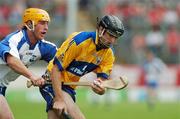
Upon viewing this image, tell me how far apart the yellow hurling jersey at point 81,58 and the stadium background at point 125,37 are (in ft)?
46.0

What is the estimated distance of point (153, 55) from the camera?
90.0 feet

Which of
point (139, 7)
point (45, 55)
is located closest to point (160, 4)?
point (139, 7)

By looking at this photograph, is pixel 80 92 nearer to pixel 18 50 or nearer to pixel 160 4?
pixel 160 4

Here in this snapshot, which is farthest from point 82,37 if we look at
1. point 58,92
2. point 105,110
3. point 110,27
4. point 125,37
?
point 125,37

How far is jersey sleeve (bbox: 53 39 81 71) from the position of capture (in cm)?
1074

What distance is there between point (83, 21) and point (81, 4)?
2.44 ft

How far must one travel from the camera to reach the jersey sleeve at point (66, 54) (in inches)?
423

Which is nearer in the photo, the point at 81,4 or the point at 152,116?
the point at 152,116

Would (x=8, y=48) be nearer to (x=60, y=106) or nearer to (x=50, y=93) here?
(x=50, y=93)

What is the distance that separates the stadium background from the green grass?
4 cm

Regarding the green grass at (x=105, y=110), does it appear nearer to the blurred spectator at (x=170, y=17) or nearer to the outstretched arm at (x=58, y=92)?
the blurred spectator at (x=170, y=17)

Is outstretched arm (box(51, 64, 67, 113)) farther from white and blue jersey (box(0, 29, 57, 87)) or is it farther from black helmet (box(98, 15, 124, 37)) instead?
black helmet (box(98, 15, 124, 37))

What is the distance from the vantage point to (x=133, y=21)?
98.0 feet

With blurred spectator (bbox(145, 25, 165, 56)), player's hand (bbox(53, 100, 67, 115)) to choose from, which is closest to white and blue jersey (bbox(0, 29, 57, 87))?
player's hand (bbox(53, 100, 67, 115))
